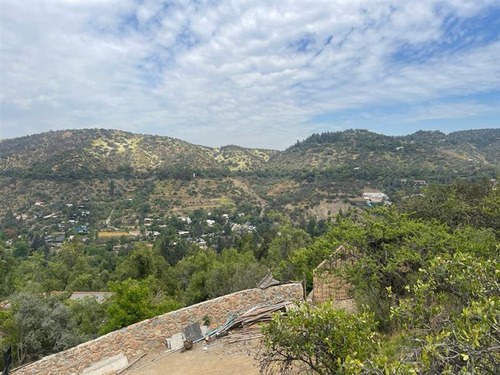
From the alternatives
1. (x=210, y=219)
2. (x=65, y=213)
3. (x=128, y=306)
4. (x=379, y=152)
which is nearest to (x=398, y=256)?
(x=128, y=306)

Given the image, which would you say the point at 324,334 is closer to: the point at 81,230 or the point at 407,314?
the point at 407,314

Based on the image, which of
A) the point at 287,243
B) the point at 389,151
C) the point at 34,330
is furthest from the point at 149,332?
the point at 389,151

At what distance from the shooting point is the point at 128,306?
11.9 metres

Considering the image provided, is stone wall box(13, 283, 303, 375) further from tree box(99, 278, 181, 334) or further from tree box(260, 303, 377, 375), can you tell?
tree box(260, 303, 377, 375)

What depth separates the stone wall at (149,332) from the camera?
29.1ft

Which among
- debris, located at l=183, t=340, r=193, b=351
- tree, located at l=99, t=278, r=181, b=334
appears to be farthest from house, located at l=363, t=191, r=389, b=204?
debris, located at l=183, t=340, r=193, b=351

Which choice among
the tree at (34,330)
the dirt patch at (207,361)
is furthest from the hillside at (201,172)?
the tree at (34,330)

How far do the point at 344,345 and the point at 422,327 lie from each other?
1.00 metres

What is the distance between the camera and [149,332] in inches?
390

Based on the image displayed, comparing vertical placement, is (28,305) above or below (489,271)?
below

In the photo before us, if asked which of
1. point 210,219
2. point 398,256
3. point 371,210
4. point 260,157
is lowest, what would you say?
point 210,219

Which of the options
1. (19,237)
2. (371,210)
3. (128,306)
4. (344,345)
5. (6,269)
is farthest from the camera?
(19,237)

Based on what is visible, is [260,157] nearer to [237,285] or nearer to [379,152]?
[379,152]

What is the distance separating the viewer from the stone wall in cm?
887
